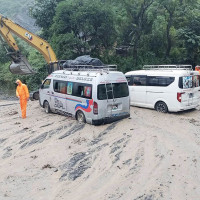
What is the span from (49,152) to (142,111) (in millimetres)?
6212

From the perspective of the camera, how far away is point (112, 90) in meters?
10.6

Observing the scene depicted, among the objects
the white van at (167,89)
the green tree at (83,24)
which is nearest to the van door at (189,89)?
the white van at (167,89)

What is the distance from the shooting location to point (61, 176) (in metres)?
6.77

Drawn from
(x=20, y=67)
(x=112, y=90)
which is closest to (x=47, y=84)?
(x=20, y=67)

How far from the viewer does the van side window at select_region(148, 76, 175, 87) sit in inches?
489

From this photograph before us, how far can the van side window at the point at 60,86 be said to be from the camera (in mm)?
11984

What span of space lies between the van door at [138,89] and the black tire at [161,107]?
0.82 metres

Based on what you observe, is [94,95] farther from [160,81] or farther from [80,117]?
[160,81]

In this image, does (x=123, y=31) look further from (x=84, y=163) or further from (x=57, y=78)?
(x=84, y=163)

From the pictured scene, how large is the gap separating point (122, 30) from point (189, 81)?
13.8m

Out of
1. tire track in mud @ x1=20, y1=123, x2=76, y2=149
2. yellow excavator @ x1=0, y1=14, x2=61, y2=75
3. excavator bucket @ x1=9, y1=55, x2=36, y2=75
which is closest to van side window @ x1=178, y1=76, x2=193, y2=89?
tire track in mud @ x1=20, y1=123, x2=76, y2=149

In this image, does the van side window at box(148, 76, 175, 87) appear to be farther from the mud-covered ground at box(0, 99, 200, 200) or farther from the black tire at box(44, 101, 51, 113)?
the black tire at box(44, 101, 51, 113)

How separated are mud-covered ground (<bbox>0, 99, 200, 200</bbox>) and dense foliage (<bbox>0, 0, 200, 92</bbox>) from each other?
37.1 feet

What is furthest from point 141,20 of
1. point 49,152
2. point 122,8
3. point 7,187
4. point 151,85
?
point 7,187
